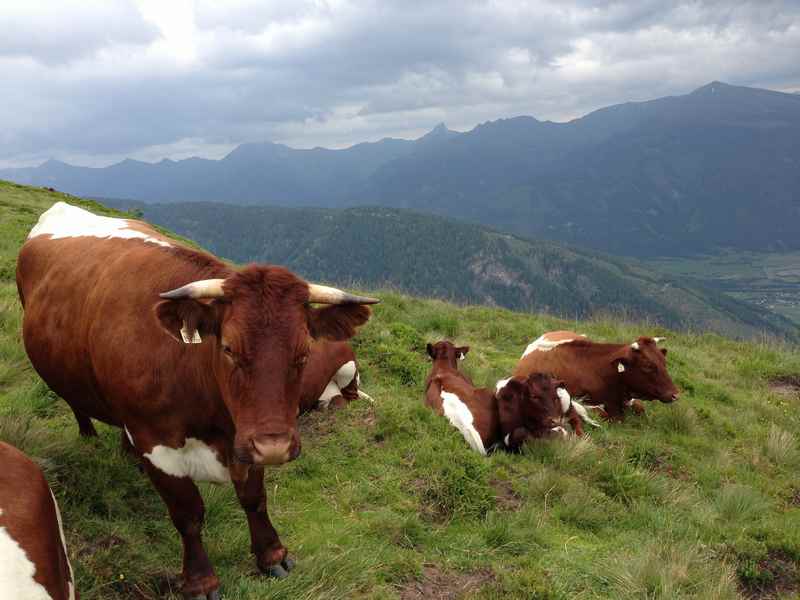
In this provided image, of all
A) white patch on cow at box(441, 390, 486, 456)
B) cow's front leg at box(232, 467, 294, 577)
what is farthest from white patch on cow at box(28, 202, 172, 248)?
white patch on cow at box(441, 390, 486, 456)

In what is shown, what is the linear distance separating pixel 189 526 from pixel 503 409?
506cm

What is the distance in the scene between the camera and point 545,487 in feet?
21.7

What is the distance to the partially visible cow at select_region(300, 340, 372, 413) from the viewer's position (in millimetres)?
7074

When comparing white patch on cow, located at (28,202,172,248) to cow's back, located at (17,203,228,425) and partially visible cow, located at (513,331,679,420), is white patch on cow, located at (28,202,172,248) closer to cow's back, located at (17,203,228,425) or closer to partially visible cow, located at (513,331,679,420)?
cow's back, located at (17,203,228,425)

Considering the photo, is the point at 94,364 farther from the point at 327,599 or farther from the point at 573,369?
the point at 573,369

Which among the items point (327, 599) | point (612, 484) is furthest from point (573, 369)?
point (327, 599)

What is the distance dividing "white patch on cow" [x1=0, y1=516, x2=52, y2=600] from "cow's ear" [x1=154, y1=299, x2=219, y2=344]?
125 centimetres

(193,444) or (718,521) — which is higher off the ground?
(193,444)

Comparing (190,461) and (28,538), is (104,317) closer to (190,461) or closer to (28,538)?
(190,461)

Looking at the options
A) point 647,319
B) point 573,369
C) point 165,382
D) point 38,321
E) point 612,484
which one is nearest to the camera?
point 165,382

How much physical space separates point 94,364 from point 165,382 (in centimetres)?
72

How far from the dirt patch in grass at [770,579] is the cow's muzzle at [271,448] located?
488cm

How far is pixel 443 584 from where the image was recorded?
486cm

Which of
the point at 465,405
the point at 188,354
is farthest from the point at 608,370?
the point at 188,354
